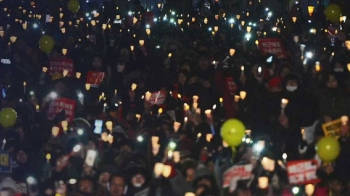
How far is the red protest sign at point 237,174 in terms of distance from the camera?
9.41 meters

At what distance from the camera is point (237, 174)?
945 centimetres

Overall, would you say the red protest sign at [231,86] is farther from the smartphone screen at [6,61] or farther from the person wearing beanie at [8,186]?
the person wearing beanie at [8,186]

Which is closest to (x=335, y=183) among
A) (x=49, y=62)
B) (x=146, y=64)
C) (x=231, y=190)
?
(x=231, y=190)

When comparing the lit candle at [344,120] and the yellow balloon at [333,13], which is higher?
the lit candle at [344,120]

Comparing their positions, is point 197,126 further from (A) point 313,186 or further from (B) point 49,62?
(B) point 49,62

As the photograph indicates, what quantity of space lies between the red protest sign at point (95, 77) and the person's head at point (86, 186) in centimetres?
Result: 501

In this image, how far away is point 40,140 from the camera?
37.4ft

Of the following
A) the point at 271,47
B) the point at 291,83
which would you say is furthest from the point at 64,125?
the point at 271,47

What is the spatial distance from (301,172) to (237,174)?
63 cm

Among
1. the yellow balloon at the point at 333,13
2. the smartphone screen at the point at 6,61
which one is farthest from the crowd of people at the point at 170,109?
the yellow balloon at the point at 333,13

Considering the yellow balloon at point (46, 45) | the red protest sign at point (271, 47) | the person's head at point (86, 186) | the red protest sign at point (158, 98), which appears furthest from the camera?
the yellow balloon at point (46, 45)

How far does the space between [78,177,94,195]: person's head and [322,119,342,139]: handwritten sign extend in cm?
288

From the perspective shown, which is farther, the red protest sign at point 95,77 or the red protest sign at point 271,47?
the red protest sign at point 271,47

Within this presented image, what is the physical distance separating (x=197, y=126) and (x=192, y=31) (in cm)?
787
